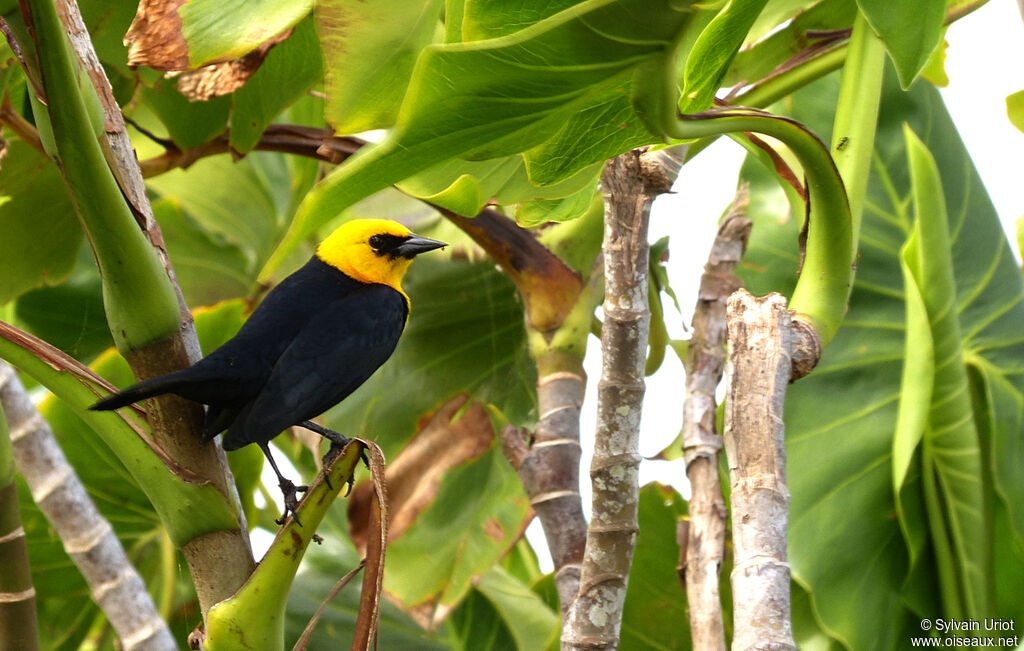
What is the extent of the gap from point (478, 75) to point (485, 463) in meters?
1.13

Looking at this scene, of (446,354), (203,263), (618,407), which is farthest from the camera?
(203,263)

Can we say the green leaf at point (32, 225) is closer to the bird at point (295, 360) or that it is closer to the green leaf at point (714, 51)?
the bird at point (295, 360)

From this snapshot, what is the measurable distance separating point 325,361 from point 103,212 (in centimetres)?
52

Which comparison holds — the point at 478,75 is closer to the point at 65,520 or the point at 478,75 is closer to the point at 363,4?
the point at 363,4

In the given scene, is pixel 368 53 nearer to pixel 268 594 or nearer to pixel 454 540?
pixel 268 594

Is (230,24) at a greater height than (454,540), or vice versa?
(230,24)

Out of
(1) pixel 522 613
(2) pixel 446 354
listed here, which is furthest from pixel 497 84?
(1) pixel 522 613

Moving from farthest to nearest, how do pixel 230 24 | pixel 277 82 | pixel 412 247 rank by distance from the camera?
pixel 412 247 → pixel 277 82 → pixel 230 24

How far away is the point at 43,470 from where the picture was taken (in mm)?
977

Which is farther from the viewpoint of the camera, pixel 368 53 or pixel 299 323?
pixel 299 323

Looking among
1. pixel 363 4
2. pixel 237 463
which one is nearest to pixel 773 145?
pixel 363 4

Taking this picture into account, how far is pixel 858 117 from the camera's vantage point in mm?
1005

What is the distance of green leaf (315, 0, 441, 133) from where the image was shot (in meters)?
0.91

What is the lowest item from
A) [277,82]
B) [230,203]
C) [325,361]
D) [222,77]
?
[325,361]
